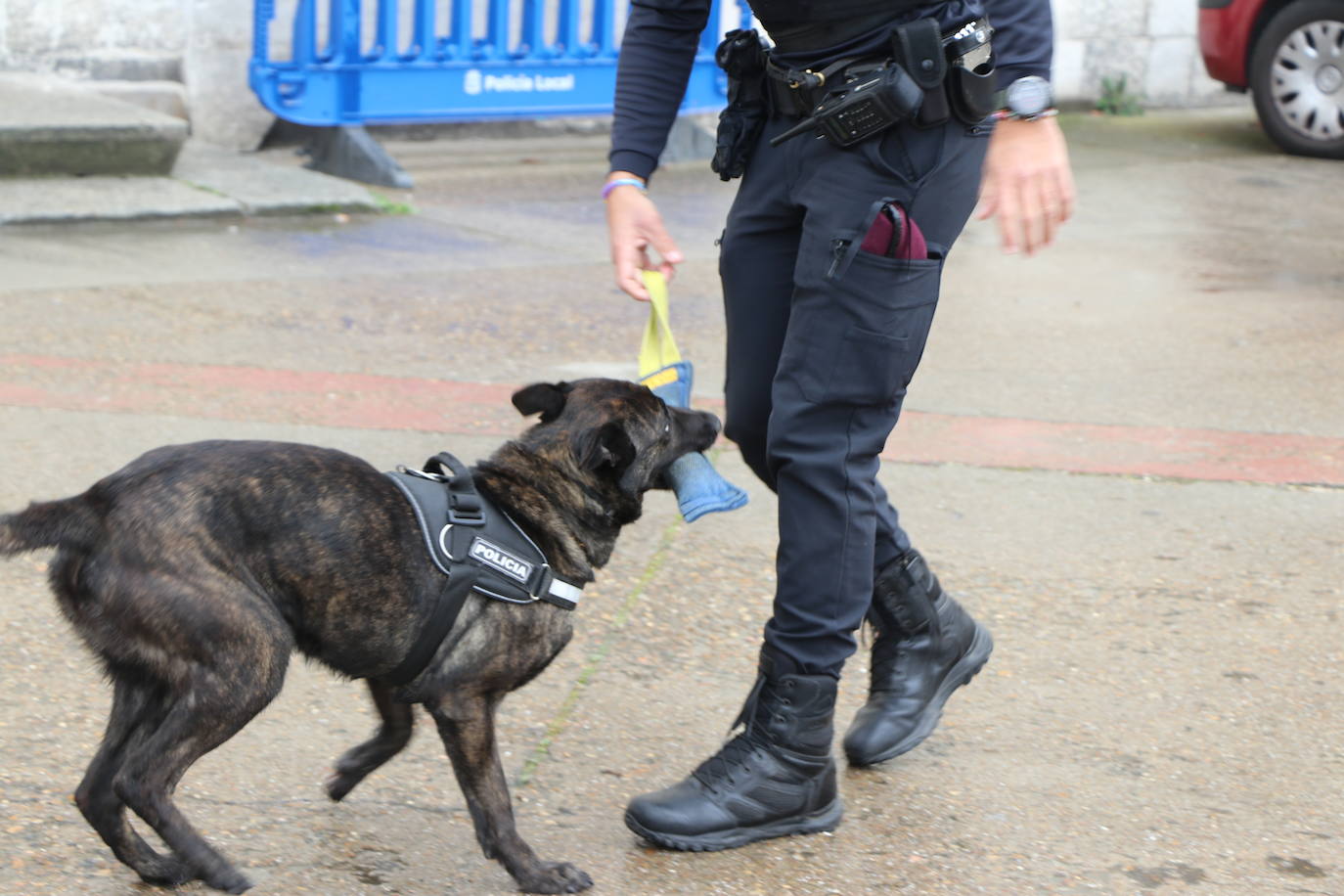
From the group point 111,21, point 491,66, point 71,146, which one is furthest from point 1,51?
point 491,66

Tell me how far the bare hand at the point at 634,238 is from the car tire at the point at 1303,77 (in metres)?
8.97

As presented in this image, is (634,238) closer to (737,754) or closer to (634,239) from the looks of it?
(634,239)

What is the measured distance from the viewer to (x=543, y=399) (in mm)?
3355

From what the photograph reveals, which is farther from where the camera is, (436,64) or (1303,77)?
(1303,77)

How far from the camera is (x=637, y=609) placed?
4254mm

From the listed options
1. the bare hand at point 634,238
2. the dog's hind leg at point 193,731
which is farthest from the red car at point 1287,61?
the dog's hind leg at point 193,731

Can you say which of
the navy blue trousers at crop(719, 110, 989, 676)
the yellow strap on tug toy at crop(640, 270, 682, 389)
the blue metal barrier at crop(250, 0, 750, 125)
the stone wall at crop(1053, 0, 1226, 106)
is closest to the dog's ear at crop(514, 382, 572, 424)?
the yellow strap on tug toy at crop(640, 270, 682, 389)

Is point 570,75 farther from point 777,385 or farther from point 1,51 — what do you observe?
point 777,385

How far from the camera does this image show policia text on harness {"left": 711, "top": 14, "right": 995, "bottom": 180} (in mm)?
2920

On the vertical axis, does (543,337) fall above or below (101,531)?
below

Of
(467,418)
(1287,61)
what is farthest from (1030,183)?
(1287,61)

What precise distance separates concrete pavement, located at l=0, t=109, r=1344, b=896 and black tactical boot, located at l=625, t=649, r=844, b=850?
0.18 ft

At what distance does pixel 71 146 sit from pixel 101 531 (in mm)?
6282

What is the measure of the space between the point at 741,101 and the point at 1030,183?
626mm
